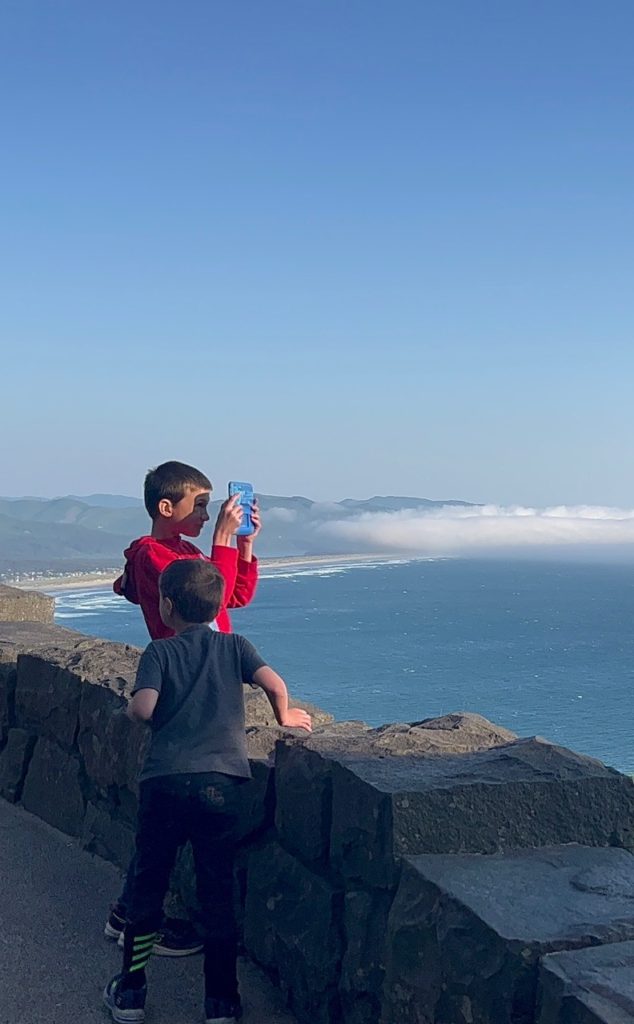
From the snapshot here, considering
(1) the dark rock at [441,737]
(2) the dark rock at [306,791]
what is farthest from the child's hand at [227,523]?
(1) the dark rock at [441,737]

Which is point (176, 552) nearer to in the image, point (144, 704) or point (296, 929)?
point (144, 704)

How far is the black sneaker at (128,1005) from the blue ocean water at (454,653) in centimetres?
5553

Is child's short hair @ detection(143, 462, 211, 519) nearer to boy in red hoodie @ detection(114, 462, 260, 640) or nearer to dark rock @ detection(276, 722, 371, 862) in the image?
boy in red hoodie @ detection(114, 462, 260, 640)

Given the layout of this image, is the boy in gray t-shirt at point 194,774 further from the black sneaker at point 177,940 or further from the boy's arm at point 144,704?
the black sneaker at point 177,940

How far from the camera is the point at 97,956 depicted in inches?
162

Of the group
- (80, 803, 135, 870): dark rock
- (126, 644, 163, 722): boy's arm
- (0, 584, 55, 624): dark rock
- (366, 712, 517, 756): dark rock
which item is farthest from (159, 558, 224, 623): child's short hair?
(0, 584, 55, 624): dark rock

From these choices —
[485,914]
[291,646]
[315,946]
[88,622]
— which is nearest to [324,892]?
[315,946]

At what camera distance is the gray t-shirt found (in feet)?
11.6

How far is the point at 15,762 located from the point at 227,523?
2.72 meters

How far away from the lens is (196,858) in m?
3.62

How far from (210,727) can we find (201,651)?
258mm

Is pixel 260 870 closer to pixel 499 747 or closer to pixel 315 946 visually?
Answer: pixel 315 946

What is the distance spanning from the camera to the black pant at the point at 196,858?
3.53 m

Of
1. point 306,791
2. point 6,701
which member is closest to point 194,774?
point 306,791
